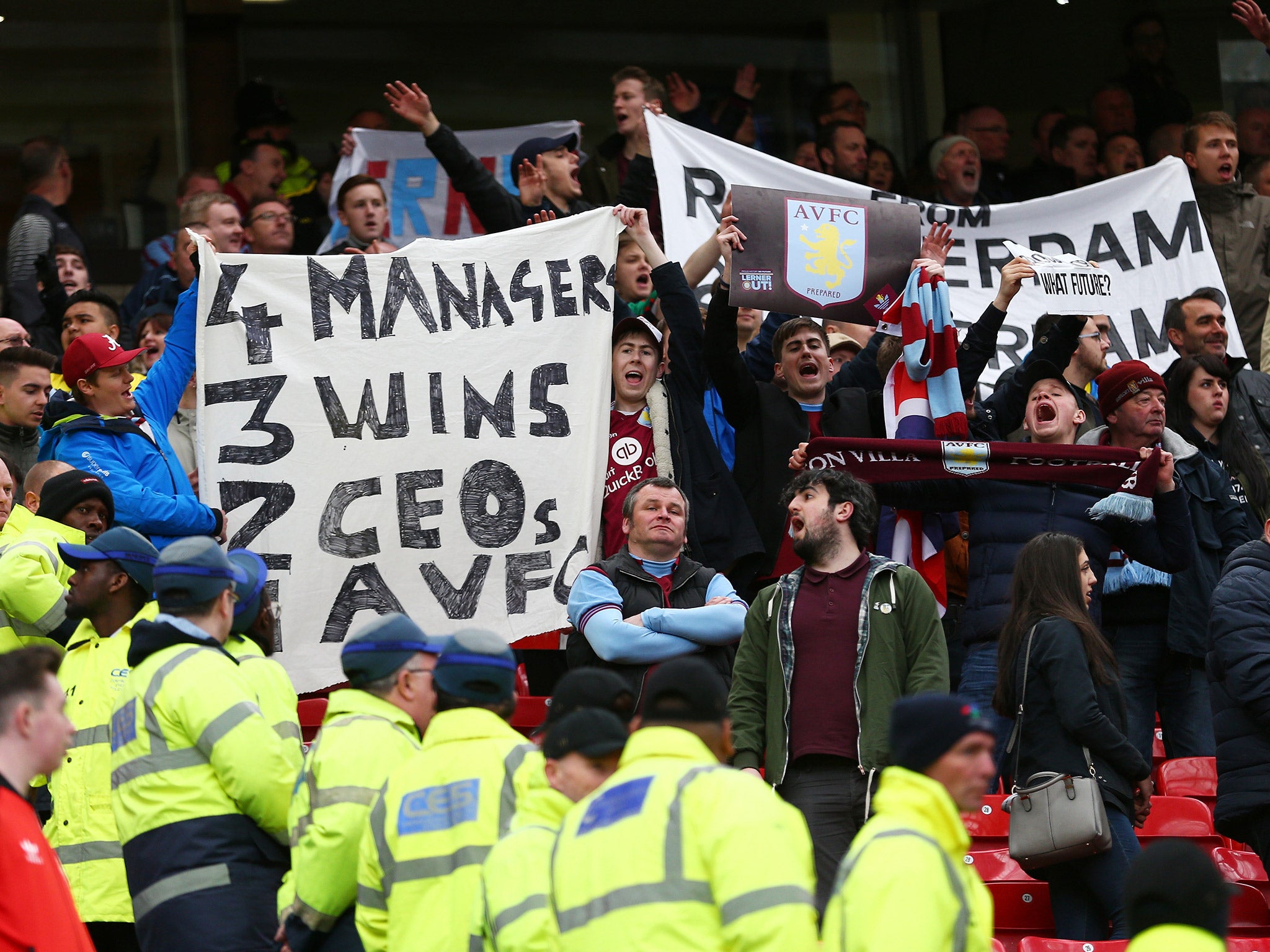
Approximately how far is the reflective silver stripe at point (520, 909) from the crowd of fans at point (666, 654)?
0.02m

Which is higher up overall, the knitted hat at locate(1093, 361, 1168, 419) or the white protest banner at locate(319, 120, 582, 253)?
the white protest banner at locate(319, 120, 582, 253)

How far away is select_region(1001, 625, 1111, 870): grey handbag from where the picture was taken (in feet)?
18.0

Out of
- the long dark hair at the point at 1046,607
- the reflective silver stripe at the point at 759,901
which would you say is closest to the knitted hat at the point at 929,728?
the reflective silver stripe at the point at 759,901

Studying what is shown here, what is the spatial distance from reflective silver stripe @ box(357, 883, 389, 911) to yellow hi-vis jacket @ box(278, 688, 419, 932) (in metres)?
0.14

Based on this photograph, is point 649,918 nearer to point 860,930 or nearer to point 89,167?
Result: point 860,930

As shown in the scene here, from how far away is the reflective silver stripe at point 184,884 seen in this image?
471cm

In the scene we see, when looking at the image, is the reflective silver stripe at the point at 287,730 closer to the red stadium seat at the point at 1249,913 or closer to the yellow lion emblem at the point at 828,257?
the red stadium seat at the point at 1249,913

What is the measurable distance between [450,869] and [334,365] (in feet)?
12.9

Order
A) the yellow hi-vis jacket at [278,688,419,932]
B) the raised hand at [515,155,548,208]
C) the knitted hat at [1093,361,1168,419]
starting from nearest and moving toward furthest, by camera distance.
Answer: the yellow hi-vis jacket at [278,688,419,932]
the knitted hat at [1093,361,1168,419]
the raised hand at [515,155,548,208]

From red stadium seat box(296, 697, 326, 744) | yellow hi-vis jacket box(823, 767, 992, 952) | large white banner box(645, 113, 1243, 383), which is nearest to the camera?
yellow hi-vis jacket box(823, 767, 992, 952)

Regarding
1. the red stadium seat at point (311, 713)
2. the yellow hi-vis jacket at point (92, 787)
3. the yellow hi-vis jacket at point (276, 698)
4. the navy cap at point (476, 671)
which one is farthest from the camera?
the red stadium seat at point (311, 713)

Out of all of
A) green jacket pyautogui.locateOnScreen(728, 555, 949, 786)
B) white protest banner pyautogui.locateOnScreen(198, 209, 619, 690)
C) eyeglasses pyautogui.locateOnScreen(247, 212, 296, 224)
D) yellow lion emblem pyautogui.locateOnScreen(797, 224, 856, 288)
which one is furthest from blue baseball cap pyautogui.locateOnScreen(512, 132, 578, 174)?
green jacket pyautogui.locateOnScreen(728, 555, 949, 786)

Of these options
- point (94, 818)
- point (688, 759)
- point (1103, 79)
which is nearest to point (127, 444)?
point (94, 818)

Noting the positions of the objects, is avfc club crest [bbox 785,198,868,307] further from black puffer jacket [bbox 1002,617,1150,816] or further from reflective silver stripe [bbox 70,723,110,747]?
reflective silver stripe [bbox 70,723,110,747]
